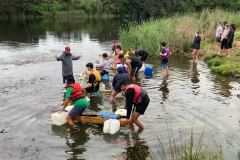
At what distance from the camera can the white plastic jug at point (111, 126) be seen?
25.2 ft

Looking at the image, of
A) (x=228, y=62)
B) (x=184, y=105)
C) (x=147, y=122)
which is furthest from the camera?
(x=228, y=62)

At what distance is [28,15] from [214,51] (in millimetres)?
58710

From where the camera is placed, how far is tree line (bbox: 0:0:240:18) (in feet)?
215

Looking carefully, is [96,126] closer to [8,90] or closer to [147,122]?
[147,122]

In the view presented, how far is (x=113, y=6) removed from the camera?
81875 millimetres

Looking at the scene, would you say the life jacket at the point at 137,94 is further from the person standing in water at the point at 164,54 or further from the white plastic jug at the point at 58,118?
the person standing in water at the point at 164,54

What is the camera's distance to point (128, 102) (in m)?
7.23

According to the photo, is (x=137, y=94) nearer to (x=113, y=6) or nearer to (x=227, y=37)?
(x=227, y=37)

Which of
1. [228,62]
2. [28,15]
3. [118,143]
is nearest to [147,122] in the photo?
[118,143]

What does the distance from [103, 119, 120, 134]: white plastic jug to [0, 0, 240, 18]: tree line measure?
6261cm

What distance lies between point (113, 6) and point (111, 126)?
7792 cm

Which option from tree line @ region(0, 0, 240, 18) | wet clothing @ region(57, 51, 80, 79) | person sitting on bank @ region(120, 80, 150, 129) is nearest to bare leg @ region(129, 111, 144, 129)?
person sitting on bank @ region(120, 80, 150, 129)

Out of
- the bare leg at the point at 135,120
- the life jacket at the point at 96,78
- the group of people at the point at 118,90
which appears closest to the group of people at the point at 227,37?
the group of people at the point at 118,90

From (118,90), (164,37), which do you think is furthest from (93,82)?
(164,37)
